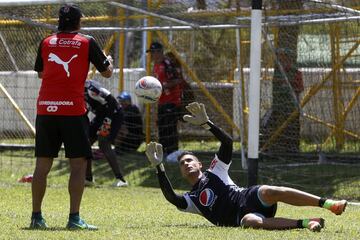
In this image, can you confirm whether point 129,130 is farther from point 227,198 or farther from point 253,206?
point 253,206

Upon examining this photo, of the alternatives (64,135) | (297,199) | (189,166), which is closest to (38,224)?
(64,135)

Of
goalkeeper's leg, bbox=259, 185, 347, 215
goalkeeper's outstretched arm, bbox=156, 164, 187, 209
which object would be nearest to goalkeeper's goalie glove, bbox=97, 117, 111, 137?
goalkeeper's outstretched arm, bbox=156, 164, 187, 209

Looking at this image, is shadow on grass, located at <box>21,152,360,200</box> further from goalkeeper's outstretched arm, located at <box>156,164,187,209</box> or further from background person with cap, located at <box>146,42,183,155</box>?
goalkeeper's outstretched arm, located at <box>156,164,187,209</box>

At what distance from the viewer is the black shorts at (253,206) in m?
8.59

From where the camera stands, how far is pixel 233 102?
16.5 m

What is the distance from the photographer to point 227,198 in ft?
28.9

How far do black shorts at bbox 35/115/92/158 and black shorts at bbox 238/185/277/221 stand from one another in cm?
147

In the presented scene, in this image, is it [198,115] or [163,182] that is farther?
[198,115]

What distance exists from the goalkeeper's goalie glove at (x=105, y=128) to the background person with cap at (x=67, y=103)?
594 cm

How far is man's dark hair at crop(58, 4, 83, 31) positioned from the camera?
27.7 ft

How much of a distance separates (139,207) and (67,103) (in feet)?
11.2

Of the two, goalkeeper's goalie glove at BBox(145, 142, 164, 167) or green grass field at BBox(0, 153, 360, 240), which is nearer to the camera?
green grass field at BBox(0, 153, 360, 240)

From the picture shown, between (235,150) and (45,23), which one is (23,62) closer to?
(45,23)

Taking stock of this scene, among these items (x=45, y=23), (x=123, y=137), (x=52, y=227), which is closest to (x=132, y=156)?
(x=123, y=137)
